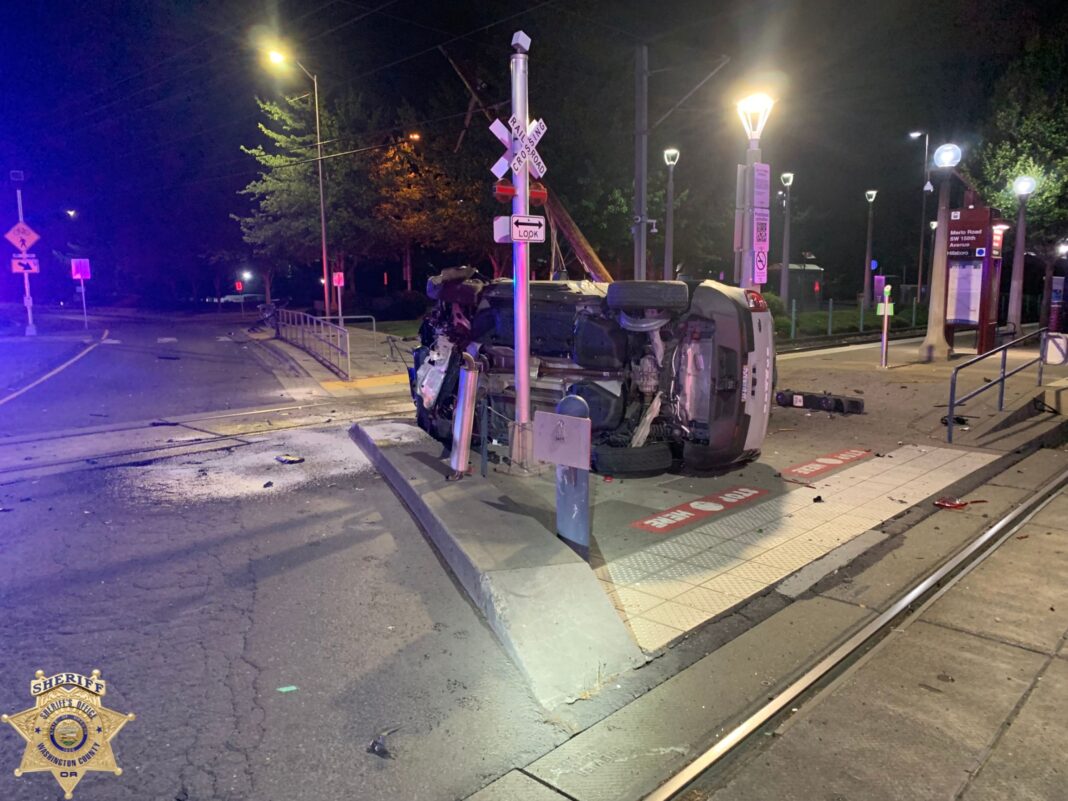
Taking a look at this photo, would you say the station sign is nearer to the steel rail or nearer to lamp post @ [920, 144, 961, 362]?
lamp post @ [920, 144, 961, 362]

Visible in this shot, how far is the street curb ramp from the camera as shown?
419 cm

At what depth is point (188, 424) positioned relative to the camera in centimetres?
1192

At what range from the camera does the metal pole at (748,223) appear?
1027cm

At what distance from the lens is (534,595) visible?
4648 mm

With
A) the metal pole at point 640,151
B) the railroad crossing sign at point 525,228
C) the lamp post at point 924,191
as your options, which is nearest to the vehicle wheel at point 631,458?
the railroad crossing sign at point 525,228

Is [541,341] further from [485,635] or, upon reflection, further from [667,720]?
[667,720]

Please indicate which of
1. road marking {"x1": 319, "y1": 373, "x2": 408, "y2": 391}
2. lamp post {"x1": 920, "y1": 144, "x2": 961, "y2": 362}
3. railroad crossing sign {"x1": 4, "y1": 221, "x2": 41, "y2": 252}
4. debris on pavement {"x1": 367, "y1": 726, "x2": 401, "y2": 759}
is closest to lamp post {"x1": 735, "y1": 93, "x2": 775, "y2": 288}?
debris on pavement {"x1": 367, "y1": 726, "x2": 401, "y2": 759}

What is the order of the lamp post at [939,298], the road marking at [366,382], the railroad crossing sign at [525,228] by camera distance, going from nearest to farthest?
the railroad crossing sign at [525,228] → the road marking at [366,382] → the lamp post at [939,298]

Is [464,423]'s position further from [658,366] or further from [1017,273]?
[1017,273]

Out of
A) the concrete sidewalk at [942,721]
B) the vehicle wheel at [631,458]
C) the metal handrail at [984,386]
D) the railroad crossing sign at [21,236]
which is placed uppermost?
the railroad crossing sign at [21,236]

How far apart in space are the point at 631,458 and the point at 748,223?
425cm

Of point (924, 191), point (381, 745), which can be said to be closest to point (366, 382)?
point (381, 745)

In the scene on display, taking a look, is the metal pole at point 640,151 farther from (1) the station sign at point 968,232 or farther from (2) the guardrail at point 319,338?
(1) the station sign at point 968,232

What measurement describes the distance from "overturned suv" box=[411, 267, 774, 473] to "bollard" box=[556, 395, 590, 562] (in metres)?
2.12
